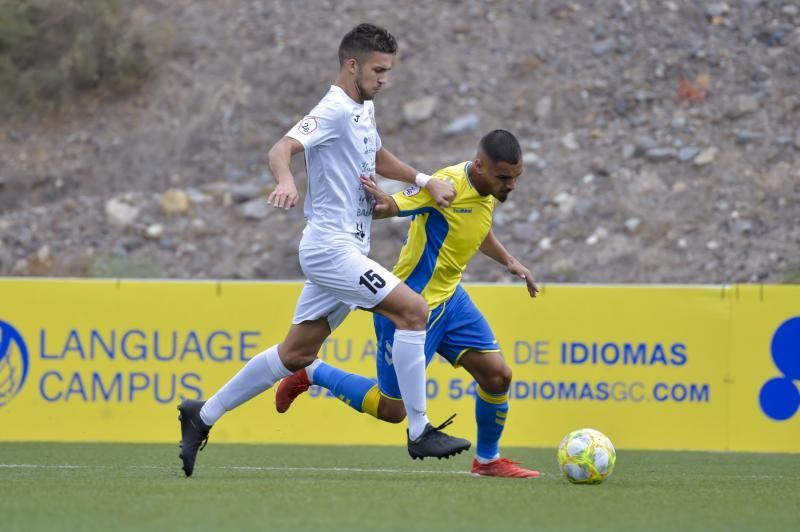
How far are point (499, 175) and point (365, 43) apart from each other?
1.06 m

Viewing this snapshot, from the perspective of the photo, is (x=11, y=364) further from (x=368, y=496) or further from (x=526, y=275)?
(x=368, y=496)

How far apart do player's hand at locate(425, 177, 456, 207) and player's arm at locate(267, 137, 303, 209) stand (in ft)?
2.89

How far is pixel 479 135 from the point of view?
18781 mm

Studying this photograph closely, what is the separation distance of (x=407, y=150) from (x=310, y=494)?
13.1m

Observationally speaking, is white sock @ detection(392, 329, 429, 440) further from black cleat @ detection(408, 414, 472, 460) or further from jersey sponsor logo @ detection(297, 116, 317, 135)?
jersey sponsor logo @ detection(297, 116, 317, 135)

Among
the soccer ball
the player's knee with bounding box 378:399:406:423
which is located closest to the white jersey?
the player's knee with bounding box 378:399:406:423

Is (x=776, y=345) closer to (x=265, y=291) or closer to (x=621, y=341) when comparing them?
(x=621, y=341)

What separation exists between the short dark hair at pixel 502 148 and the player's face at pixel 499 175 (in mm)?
27

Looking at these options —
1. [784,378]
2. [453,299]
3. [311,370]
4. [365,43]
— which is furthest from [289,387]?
[784,378]

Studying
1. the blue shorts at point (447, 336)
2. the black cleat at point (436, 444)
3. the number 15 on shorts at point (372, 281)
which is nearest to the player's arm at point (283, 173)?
the number 15 on shorts at point (372, 281)

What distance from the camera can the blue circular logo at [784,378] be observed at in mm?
10414

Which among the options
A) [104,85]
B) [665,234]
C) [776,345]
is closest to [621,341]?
[776,345]

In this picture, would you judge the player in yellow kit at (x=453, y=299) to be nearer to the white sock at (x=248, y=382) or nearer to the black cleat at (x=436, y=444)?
the white sock at (x=248, y=382)

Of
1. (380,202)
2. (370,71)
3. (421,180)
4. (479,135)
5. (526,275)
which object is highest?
(370,71)
